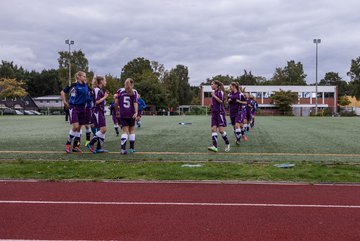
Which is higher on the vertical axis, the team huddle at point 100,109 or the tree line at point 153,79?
the tree line at point 153,79

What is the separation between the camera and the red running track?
188 inches

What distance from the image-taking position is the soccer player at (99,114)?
37.6 ft

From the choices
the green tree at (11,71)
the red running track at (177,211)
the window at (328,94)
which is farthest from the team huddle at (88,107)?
the green tree at (11,71)

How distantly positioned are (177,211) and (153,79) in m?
81.1

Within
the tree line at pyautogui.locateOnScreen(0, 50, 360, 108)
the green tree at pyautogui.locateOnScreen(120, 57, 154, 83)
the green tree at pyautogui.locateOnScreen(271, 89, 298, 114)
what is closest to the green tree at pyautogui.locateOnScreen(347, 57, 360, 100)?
the tree line at pyautogui.locateOnScreen(0, 50, 360, 108)

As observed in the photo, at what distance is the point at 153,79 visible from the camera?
8606 centimetres

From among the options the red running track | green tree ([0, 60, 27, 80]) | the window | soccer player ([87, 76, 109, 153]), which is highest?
green tree ([0, 60, 27, 80])

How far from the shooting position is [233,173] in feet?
27.1

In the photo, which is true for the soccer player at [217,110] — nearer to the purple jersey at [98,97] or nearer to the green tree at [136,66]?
the purple jersey at [98,97]

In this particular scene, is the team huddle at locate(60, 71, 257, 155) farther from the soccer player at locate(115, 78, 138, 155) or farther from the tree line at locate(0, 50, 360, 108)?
the tree line at locate(0, 50, 360, 108)

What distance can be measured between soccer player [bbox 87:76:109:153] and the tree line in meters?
67.9

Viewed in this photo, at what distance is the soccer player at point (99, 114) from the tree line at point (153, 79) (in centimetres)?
6787

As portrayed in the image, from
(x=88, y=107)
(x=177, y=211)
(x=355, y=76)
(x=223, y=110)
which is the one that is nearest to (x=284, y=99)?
(x=355, y=76)

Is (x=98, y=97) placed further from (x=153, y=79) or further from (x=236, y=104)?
(x=153, y=79)
